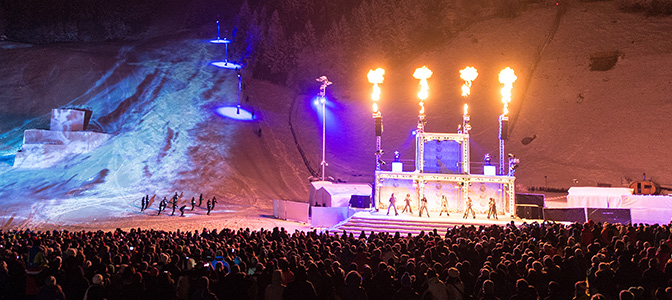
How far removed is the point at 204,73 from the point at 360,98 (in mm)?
15312

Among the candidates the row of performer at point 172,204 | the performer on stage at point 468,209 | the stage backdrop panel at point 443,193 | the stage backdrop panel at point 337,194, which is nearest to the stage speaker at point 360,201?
the stage backdrop panel at point 337,194

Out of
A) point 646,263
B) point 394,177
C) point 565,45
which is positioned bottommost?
point 646,263

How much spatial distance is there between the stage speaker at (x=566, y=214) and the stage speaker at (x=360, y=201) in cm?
987

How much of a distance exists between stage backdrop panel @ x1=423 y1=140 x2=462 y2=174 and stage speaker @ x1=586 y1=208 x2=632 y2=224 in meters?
7.36

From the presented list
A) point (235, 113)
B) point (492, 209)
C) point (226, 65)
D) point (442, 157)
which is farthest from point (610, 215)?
point (226, 65)

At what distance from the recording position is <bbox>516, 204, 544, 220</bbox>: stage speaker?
28.0 meters

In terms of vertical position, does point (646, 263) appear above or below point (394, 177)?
below

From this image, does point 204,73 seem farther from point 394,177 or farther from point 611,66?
point 611,66

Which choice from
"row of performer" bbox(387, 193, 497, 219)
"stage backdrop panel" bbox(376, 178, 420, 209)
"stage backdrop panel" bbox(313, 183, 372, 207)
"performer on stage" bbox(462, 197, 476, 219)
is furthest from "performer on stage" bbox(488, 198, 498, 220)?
"stage backdrop panel" bbox(313, 183, 372, 207)

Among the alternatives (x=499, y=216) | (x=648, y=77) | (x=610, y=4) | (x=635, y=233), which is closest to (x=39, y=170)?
(x=499, y=216)

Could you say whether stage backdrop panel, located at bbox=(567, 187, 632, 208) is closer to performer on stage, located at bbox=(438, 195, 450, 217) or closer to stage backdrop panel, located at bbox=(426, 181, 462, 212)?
stage backdrop panel, located at bbox=(426, 181, 462, 212)

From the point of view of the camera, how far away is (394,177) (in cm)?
2967

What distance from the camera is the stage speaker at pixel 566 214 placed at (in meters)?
25.5

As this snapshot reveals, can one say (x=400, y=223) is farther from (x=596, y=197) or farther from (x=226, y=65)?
(x=226, y=65)
